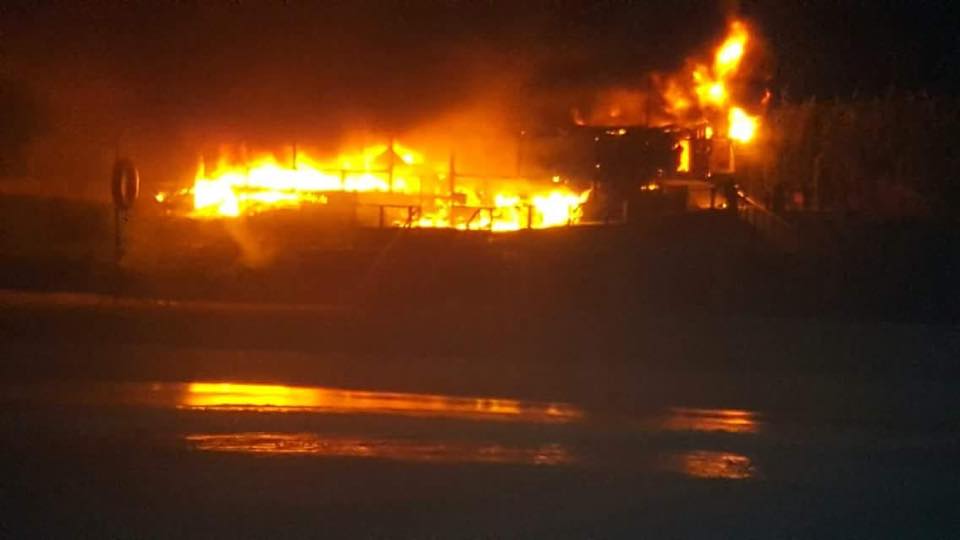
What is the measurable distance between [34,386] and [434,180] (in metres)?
22.6

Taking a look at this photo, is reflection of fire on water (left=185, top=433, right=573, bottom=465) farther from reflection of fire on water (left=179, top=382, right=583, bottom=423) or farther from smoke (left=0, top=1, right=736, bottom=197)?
smoke (left=0, top=1, right=736, bottom=197)

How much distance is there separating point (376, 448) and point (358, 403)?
1937mm

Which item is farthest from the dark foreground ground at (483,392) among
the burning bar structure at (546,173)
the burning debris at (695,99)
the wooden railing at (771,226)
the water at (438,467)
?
the burning debris at (695,99)

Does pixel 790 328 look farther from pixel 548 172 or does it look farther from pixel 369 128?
pixel 369 128

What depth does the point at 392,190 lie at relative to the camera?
3272 centimetres

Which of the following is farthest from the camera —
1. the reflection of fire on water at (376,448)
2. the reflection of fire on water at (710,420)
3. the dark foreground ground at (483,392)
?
the reflection of fire on water at (710,420)

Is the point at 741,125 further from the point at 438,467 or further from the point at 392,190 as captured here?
the point at 438,467

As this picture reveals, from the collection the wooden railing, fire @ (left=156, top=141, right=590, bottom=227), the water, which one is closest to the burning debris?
fire @ (left=156, top=141, right=590, bottom=227)

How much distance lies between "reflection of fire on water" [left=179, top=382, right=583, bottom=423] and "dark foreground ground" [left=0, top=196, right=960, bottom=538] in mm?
49

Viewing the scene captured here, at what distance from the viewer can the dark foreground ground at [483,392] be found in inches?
311

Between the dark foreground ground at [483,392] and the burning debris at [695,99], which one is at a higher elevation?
the burning debris at [695,99]

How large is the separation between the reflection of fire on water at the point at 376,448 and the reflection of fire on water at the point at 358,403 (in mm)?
1137

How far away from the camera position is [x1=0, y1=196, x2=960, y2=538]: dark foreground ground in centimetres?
789

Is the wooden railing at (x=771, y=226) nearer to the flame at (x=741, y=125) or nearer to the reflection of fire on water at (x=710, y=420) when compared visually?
the flame at (x=741, y=125)
